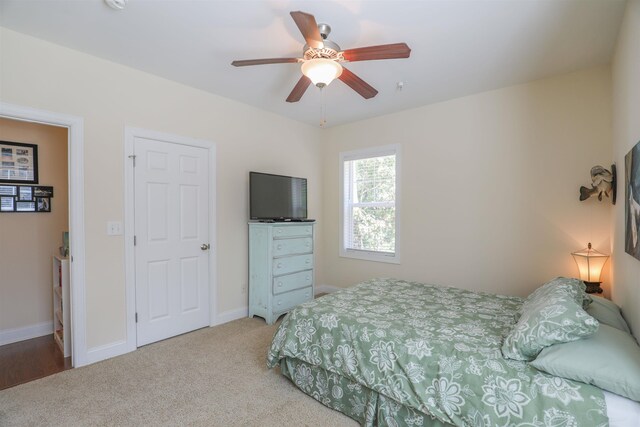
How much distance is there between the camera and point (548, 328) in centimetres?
144

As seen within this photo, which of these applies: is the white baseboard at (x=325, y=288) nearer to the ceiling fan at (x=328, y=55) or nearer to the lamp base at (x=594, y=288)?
the lamp base at (x=594, y=288)

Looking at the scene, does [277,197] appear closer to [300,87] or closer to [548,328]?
[300,87]

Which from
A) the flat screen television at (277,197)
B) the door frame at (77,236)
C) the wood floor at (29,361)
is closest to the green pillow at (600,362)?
the flat screen television at (277,197)

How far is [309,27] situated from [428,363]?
1.96 m

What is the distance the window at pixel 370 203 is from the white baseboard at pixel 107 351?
2891 mm

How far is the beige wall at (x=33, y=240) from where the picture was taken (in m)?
3.04

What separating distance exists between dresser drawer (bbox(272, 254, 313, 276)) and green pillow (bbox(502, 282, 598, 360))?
7.97 feet

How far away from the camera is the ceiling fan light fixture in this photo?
2.01m

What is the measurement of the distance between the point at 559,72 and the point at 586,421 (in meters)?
2.95

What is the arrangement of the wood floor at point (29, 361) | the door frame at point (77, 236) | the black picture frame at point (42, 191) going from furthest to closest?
1. the black picture frame at point (42, 191)
2. the door frame at point (77, 236)
3. the wood floor at point (29, 361)

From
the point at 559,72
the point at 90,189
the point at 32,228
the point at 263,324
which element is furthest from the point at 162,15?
the point at 559,72

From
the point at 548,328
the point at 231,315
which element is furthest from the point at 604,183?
the point at 231,315

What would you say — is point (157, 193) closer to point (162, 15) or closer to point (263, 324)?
point (162, 15)

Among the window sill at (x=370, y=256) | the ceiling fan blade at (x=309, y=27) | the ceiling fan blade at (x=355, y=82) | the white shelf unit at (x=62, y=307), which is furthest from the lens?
the window sill at (x=370, y=256)
